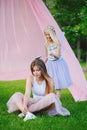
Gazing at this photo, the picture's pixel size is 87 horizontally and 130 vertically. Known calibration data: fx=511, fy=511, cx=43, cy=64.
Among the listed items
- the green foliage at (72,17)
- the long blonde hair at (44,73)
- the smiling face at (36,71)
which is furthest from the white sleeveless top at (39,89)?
the green foliage at (72,17)

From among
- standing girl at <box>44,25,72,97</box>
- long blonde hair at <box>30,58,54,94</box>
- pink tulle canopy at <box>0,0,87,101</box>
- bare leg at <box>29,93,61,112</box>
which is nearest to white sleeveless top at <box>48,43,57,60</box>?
standing girl at <box>44,25,72,97</box>

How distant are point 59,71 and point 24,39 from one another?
1.15 m

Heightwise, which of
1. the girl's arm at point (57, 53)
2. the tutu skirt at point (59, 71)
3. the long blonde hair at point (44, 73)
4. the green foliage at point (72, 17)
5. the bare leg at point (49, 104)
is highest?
the long blonde hair at point (44, 73)

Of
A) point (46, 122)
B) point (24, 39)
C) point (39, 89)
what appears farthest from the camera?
point (24, 39)

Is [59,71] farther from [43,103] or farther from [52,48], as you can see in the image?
[43,103]

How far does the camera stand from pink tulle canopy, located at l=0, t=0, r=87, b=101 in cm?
988

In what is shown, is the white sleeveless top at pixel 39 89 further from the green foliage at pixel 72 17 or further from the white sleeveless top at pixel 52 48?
the green foliage at pixel 72 17

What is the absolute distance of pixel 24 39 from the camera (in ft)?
32.8

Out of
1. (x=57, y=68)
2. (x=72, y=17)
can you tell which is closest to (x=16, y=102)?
(x=57, y=68)

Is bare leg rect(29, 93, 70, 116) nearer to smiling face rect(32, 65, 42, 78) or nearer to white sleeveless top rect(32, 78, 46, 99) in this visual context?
white sleeveless top rect(32, 78, 46, 99)

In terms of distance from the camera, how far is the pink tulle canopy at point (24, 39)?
9.88 meters

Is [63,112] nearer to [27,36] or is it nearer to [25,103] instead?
[25,103]

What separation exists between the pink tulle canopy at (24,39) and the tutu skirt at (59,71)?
68cm

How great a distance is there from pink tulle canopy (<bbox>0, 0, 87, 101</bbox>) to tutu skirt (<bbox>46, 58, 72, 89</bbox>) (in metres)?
0.68
